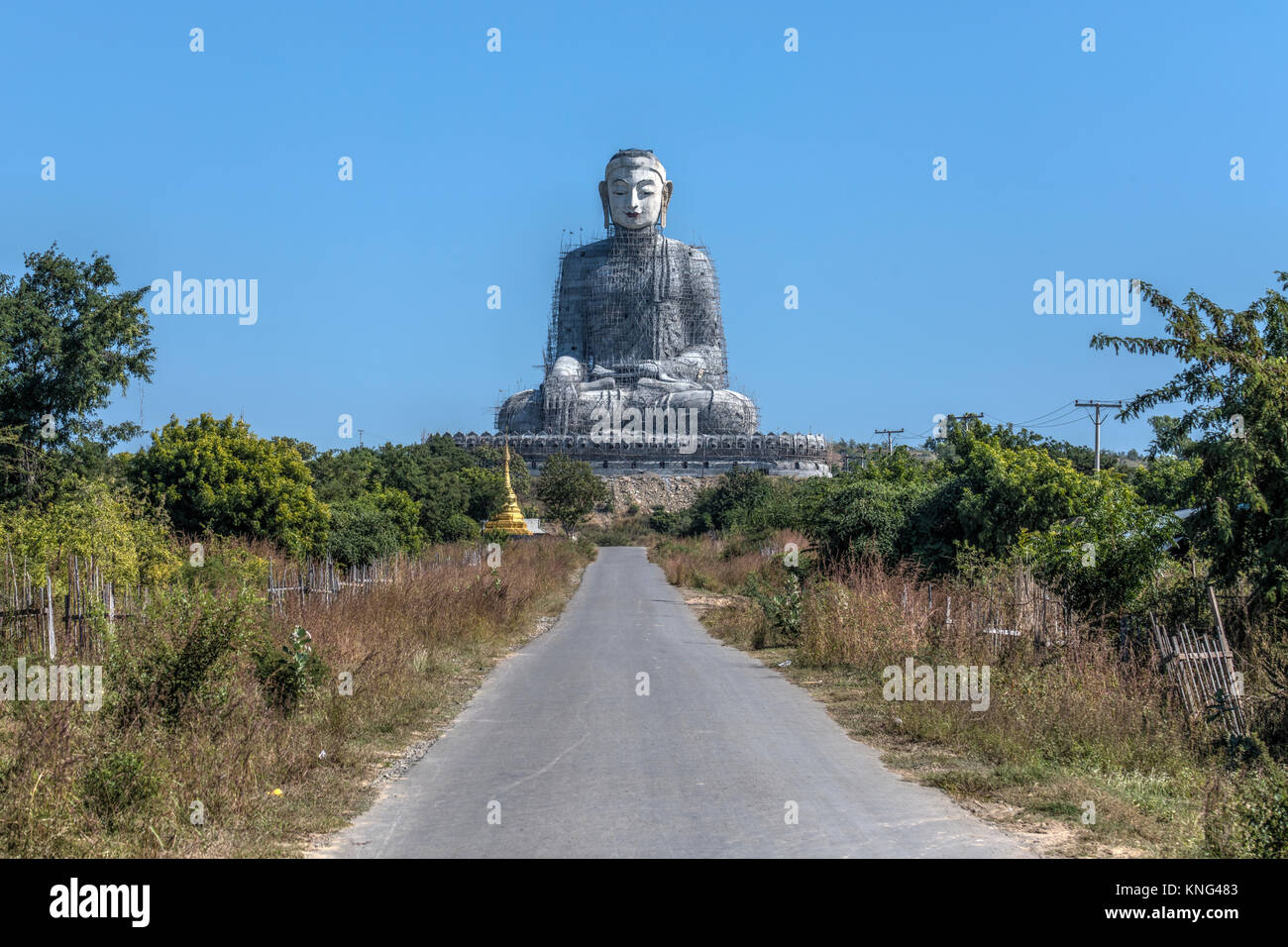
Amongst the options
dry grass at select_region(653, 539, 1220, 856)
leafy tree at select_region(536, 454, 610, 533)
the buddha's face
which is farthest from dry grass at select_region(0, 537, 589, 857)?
the buddha's face

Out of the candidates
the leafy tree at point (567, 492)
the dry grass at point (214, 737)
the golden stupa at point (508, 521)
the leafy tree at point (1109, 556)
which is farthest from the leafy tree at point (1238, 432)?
the leafy tree at point (567, 492)

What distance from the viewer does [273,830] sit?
745 centimetres

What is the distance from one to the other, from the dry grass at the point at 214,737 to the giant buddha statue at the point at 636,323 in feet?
268

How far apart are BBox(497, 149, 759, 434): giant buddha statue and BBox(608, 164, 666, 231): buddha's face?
0.07 meters

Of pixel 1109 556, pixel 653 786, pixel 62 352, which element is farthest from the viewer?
pixel 62 352

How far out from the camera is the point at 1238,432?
39.4ft

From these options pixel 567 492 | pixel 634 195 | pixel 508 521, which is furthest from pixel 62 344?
pixel 634 195

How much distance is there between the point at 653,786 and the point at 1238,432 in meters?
6.84

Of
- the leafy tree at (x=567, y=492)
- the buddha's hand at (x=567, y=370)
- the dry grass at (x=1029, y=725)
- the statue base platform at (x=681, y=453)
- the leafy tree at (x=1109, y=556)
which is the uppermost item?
the buddha's hand at (x=567, y=370)

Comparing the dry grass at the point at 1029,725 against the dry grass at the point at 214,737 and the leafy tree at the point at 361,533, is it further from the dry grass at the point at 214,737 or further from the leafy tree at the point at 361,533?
the leafy tree at the point at 361,533

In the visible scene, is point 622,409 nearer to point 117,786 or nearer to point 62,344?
point 62,344

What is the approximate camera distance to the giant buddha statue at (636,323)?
9581cm

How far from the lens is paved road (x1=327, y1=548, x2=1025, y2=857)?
24.0 feet
